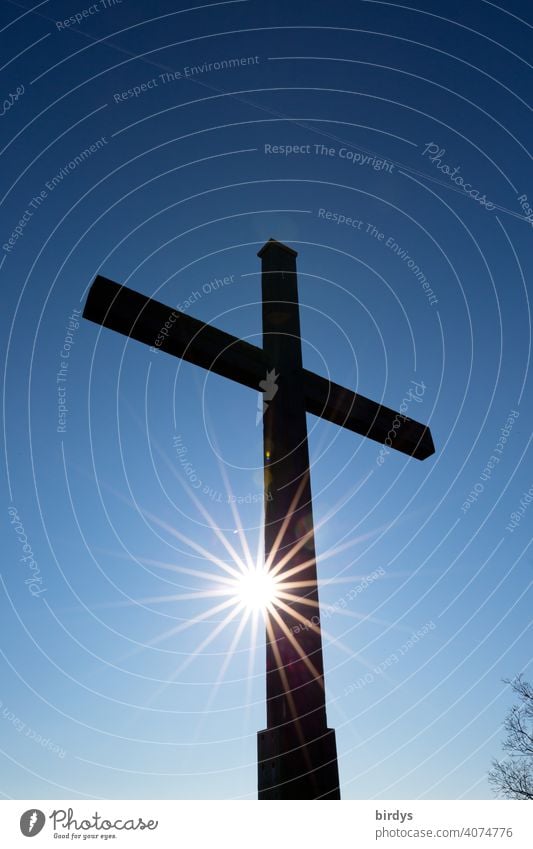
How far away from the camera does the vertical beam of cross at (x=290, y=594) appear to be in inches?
139

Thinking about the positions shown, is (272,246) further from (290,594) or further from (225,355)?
(290,594)

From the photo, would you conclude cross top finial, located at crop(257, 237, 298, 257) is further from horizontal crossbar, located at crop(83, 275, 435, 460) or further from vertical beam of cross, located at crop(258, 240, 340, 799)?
horizontal crossbar, located at crop(83, 275, 435, 460)

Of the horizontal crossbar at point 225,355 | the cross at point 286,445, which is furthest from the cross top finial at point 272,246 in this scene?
the horizontal crossbar at point 225,355

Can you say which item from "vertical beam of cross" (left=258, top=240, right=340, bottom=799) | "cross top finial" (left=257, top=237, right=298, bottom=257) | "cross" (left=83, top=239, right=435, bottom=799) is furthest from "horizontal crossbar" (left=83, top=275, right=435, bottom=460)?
Result: "cross top finial" (left=257, top=237, right=298, bottom=257)

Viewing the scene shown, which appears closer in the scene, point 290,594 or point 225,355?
point 290,594

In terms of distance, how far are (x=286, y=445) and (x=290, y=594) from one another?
111 centimetres

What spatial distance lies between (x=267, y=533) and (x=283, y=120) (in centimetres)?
421

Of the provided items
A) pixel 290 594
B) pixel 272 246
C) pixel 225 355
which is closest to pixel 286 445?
pixel 225 355

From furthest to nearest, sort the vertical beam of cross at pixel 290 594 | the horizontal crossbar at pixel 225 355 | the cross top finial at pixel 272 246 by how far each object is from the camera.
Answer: the cross top finial at pixel 272 246 < the horizontal crossbar at pixel 225 355 < the vertical beam of cross at pixel 290 594

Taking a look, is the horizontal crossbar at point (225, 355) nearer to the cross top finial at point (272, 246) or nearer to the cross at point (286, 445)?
the cross at point (286, 445)

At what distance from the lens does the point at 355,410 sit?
5.47 meters

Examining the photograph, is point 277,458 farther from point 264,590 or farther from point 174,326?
point 174,326

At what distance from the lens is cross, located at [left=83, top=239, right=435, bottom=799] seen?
11.8ft

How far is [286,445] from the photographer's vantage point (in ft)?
15.1
